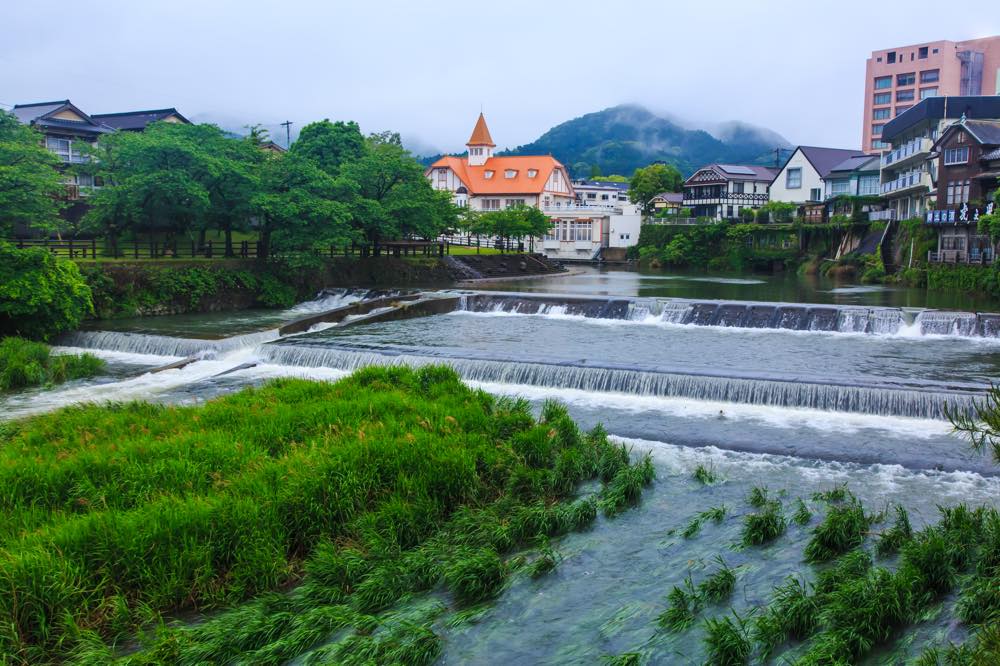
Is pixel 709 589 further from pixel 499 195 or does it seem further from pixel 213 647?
pixel 499 195

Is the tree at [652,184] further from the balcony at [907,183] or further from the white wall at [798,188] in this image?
the balcony at [907,183]

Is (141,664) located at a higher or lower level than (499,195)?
lower

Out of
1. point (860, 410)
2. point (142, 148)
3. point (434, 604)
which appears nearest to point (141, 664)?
point (434, 604)

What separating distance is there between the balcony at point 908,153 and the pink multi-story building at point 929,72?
33.5 metres

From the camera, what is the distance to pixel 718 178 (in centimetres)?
7194

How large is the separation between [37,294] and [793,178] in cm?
6357

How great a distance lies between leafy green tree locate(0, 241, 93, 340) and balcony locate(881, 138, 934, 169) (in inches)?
1790

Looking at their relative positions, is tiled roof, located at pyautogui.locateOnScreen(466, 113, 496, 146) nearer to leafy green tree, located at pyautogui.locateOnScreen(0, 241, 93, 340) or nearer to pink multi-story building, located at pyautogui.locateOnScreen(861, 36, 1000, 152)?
pink multi-story building, located at pyautogui.locateOnScreen(861, 36, 1000, 152)

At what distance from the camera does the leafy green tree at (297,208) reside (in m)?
33.0

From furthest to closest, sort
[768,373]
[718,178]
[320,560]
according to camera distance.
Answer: [718,178]
[768,373]
[320,560]

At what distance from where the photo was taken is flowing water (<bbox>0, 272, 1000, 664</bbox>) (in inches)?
290

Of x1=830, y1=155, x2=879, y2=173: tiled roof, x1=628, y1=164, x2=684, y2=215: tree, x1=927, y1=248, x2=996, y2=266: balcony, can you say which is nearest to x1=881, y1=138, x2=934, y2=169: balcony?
x1=830, y1=155, x2=879, y2=173: tiled roof

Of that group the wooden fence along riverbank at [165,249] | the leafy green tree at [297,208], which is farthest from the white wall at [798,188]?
the leafy green tree at [297,208]

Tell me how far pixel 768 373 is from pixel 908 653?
416 inches
